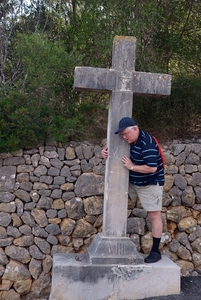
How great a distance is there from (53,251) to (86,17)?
4091 millimetres

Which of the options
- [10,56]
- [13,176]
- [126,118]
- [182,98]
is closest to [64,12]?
[10,56]

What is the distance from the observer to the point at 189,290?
502 cm

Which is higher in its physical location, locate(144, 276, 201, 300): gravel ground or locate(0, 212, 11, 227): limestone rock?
locate(0, 212, 11, 227): limestone rock

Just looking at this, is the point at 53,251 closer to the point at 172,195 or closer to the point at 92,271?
the point at 92,271

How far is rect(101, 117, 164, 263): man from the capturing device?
15.6 feet

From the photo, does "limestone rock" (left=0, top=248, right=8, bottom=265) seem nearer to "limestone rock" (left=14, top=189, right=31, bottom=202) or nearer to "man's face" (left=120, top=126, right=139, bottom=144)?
"limestone rock" (left=14, top=189, right=31, bottom=202)

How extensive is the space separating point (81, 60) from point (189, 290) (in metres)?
4.19

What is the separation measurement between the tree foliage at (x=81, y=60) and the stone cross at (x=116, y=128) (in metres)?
1.39

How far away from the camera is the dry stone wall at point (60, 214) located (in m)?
6.05

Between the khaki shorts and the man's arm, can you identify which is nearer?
the man's arm

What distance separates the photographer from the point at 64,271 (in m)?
4.67

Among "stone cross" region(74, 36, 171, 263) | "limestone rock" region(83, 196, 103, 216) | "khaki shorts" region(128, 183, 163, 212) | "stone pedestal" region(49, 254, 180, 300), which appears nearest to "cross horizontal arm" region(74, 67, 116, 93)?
"stone cross" region(74, 36, 171, 263)

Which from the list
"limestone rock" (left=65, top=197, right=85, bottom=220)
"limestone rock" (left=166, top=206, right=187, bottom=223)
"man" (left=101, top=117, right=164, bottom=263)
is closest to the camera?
"man" (left=101, top=117, right=164, bottom=263)

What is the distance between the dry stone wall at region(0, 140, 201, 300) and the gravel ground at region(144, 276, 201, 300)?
691mm
